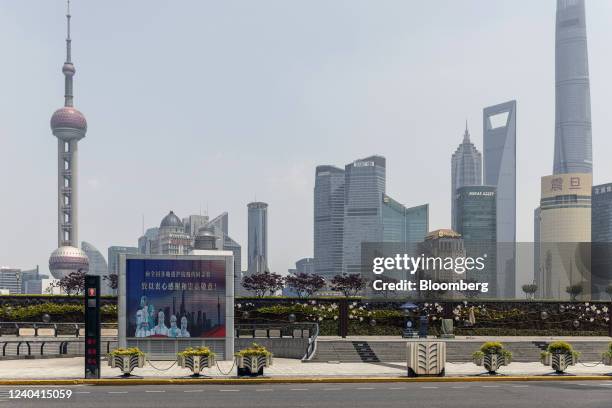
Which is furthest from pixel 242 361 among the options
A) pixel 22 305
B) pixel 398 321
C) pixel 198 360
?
pixel 22 305

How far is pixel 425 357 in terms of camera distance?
97.9ft

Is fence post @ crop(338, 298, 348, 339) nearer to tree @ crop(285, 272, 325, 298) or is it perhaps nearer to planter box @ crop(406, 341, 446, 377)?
tree @ crop(285, 272, 325, 298)

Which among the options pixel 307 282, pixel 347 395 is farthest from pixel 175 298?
pixel 307 282

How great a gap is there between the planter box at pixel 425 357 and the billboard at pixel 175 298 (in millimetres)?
11485

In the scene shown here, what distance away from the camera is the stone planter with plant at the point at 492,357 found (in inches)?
1235

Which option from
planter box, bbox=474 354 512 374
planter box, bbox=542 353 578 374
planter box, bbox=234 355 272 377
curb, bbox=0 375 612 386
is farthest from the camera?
planter box, bbox=542 353 578 374

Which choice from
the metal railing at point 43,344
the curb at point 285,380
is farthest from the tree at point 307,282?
the curb at point 285,380

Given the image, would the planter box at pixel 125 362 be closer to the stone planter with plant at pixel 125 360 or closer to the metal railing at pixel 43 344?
the stone planter with plant at pixel 125 360

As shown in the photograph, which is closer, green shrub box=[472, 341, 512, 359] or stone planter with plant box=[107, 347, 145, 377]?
stone planter with plant box=[107, 347, 145, 377]

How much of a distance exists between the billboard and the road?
9.46 meters

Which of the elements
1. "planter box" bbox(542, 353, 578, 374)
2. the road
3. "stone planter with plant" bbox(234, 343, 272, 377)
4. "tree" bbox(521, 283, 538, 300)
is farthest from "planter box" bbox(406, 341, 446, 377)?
"tree" bbox(521, 283, 538, 300)

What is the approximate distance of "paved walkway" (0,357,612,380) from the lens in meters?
30.5

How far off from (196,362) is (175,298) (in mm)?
7715

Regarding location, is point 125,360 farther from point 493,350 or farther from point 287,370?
point 493,350
